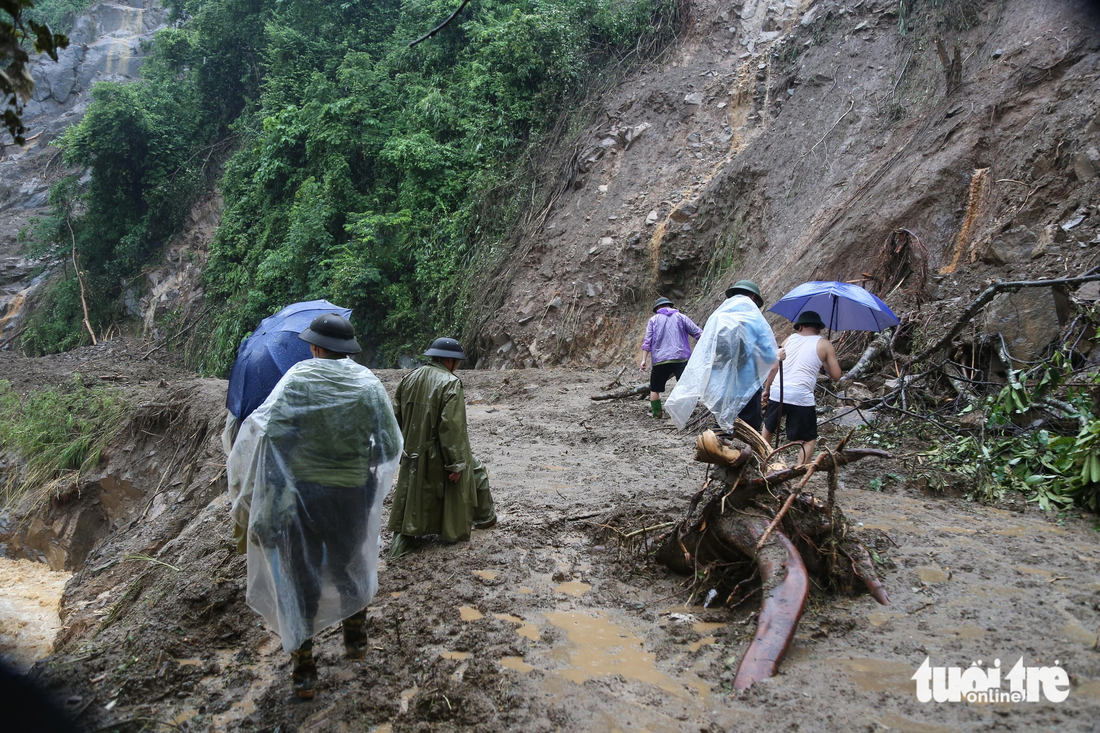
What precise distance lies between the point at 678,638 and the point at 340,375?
201 cm

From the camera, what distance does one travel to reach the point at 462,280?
48.5ft

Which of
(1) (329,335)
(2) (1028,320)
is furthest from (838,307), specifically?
(1) (329,335)

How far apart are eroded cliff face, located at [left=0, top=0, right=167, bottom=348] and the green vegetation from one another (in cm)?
1555

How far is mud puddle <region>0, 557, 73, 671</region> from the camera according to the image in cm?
628

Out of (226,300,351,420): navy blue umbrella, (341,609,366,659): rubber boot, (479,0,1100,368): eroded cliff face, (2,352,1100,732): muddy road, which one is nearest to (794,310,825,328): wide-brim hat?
(2,352,1100,732): muddy road

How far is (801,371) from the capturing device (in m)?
4.95

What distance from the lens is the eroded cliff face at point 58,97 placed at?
83.8 ft

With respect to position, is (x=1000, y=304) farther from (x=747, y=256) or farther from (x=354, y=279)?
(x=354, y=279)

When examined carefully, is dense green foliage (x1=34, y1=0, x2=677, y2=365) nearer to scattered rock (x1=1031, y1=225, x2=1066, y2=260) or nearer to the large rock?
scattered rock (x1=1031, y1=225, x2=1066, y2=260)

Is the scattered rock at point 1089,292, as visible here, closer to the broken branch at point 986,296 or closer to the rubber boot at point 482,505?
the broken branch at point 986,296

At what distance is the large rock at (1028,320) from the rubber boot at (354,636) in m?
5.53

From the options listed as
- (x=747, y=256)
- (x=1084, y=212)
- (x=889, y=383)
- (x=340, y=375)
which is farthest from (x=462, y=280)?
(x=340, y=375)

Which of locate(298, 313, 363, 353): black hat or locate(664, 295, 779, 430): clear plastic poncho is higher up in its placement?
locate(298, 313, 363, 353): black hat

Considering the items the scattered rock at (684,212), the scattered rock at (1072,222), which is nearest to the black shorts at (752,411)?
the scattered rock at (1072,222)
